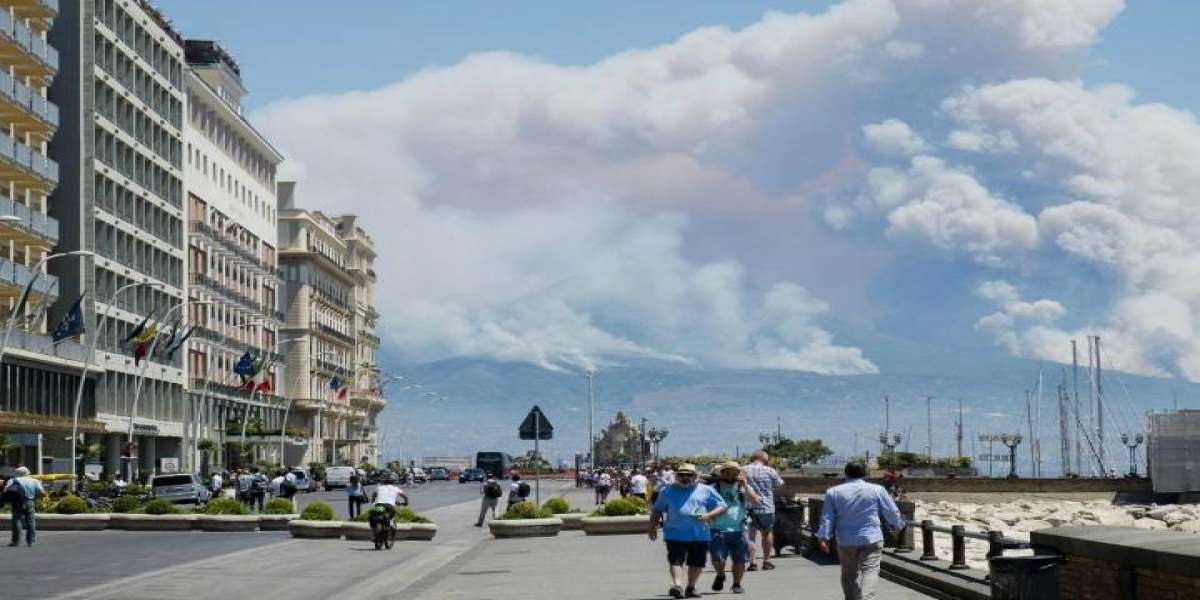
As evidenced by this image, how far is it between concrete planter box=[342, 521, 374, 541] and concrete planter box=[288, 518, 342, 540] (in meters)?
0.23

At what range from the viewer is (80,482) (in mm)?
80875

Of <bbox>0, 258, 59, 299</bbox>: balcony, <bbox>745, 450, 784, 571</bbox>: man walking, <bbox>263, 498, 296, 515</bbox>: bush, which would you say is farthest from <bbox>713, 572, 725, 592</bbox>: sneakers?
<bbox>0, 258, 59, 299</bbox>: balcony

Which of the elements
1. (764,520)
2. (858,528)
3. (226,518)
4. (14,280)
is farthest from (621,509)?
(14,280)

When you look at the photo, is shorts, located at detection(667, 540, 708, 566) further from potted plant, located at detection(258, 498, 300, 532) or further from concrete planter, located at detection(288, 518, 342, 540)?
potted plant, located at detection(258, 498, 300, 532)

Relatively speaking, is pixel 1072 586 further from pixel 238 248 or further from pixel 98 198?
pixel 238 248

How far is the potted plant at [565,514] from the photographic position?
160ft

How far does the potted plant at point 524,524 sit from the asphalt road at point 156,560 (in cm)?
392

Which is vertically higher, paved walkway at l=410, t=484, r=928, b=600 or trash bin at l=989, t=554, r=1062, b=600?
trash bin at l=989, t=554, r=1062, b=600

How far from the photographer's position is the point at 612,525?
46656 millimetres

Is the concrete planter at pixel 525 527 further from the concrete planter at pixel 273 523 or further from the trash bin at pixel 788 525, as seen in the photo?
the trash bin at pixel 788 525

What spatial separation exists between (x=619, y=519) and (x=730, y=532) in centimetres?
2132

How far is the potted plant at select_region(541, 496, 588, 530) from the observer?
48.9m

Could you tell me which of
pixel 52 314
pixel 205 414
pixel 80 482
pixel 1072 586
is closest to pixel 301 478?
pixel 205 414

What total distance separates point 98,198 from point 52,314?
6.72 metres
